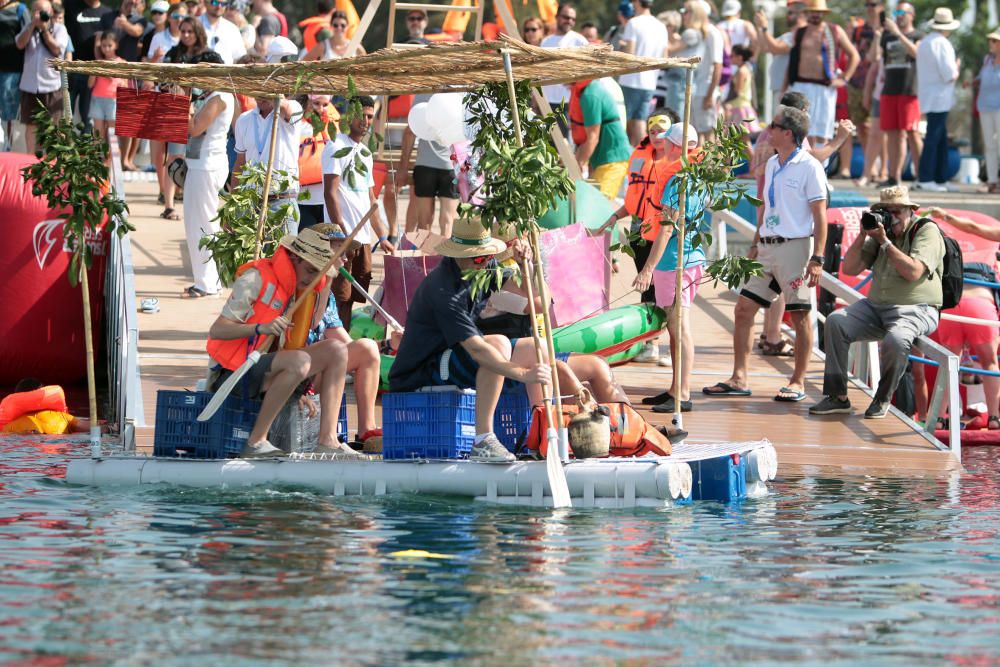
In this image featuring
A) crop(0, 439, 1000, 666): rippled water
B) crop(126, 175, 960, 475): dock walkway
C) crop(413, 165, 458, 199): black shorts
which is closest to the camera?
crop(0, 439, 1000, 666): rippled water

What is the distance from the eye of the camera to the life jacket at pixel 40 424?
12.0 metres

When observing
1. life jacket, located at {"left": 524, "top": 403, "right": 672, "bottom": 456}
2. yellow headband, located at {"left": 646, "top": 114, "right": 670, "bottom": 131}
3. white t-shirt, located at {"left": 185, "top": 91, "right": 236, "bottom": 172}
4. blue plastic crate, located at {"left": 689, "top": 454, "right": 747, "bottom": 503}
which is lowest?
blue plastic crate, located at {"left": 689, "top": 454, "right": 747, "bottom": 503}

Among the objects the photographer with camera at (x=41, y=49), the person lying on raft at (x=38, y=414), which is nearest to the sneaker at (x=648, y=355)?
the person lying on raft at (x=38, y=414)

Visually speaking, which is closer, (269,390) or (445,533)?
(445,533)

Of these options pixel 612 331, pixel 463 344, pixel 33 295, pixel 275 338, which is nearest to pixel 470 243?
pixel 463 344

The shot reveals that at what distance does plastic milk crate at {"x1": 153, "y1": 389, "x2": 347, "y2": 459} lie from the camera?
31.6 ft

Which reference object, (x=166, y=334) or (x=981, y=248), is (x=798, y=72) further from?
(x=166, y=334)

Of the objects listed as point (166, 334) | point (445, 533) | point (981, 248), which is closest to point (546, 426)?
point (445, 533)

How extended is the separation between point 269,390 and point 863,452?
3.80 m

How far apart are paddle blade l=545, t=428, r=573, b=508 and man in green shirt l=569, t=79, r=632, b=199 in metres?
8.66

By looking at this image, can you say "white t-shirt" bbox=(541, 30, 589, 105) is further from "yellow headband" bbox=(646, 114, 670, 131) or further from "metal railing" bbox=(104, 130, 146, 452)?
"yellow headband" bbox=(646, 114, 670, 131)

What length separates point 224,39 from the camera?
57.6 feet

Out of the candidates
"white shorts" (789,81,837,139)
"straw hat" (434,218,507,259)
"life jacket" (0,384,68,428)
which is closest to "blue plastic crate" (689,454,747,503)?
"straw hat" (434,218,507,259)

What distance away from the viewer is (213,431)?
962 cm
